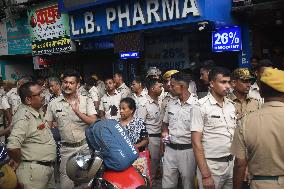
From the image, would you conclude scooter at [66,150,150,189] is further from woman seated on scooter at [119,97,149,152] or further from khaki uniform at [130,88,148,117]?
khaki uniform at [130,88,148,117]

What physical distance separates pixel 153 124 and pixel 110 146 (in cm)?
356

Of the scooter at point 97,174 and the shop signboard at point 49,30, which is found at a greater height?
the shop signboard at point 49,30

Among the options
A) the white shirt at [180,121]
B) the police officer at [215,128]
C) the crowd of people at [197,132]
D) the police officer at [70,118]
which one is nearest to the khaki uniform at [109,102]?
the crowd of people at [197,132]

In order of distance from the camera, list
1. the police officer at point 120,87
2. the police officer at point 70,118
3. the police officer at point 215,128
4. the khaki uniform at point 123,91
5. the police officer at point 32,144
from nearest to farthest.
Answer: the police officer at point 215,128
the police officer at point 32,144
the police officer at point 70,118
the khaki uniform at point 123,91
the police officer at point 120,87

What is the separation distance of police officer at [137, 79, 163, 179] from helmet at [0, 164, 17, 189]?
303 centimetres

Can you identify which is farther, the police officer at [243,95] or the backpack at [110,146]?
the police officer at [243,95]

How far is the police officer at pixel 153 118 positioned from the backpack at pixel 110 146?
3415mm

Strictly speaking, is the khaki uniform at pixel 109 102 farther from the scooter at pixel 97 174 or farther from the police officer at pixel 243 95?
the scooter at pixel 97 174

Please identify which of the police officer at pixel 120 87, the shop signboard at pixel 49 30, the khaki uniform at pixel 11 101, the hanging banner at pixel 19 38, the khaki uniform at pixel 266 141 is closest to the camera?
the khaki uniform at pixel 266 141

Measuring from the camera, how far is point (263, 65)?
5.97m

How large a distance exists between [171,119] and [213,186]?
1.48 metres

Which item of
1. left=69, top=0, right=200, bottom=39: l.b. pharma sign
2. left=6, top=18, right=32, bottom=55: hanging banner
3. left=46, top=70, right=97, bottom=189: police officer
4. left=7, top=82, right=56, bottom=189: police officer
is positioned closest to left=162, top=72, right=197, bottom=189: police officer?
left=46, top=70, right=97, bottom=189: police officer

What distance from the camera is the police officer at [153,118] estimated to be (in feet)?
23.4

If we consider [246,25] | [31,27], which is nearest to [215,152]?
[246,25]
